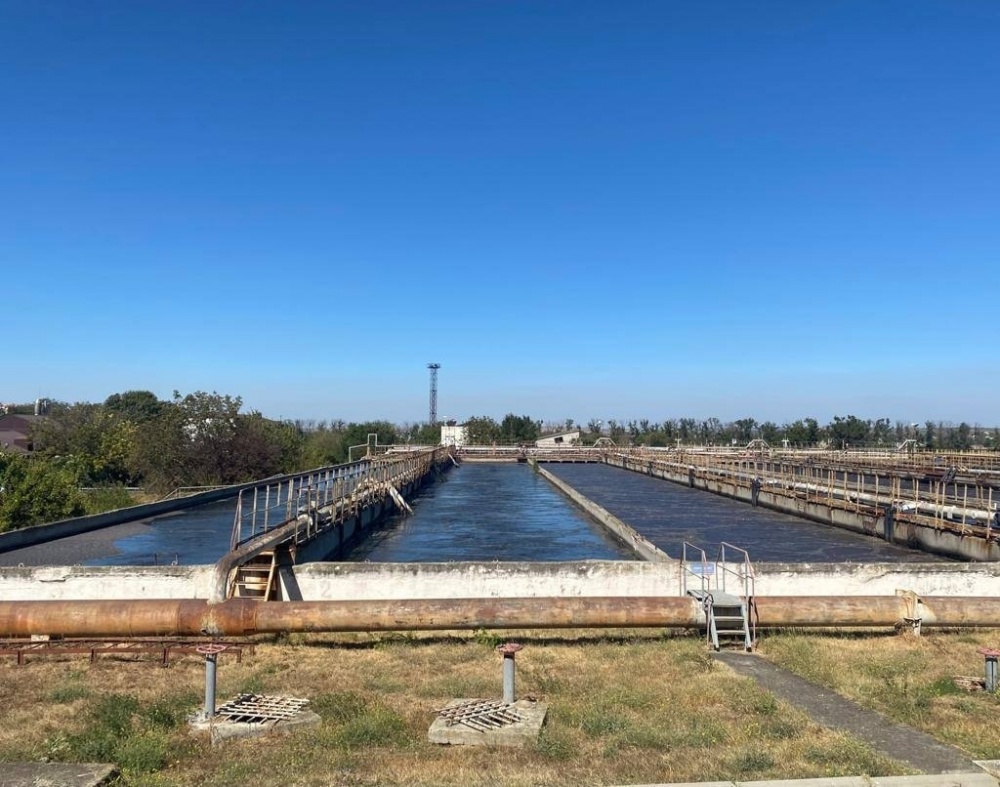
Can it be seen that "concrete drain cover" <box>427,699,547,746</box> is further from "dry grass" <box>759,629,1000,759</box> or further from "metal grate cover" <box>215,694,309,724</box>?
"dry grass" <box>759,629,1000,759</box>

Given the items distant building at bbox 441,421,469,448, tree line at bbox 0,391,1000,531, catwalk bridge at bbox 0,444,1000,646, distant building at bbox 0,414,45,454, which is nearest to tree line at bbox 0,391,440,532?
tree line at bbox 0,391,1000,531

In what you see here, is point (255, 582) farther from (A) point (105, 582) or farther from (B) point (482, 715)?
(B) point (482, 715)

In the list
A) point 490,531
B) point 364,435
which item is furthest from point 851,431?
point 490,531

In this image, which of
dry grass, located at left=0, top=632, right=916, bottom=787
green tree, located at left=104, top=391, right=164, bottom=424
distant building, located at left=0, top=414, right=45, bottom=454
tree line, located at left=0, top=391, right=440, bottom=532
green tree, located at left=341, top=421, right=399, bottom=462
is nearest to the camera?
dry grass, located at left=0, top=632, right=916, bottom=787

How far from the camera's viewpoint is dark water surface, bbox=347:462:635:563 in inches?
989

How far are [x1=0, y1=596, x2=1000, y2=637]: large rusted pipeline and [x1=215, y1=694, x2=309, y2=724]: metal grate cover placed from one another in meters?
2.57

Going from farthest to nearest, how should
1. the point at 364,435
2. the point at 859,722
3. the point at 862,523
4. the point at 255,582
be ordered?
the point at 364,435 < the point at 862,523 < the point at 255,582 < the point at 859,722

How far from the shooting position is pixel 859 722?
7480mm

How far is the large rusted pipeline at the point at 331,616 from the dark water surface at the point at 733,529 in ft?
35.9

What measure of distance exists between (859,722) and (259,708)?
600 centimetres

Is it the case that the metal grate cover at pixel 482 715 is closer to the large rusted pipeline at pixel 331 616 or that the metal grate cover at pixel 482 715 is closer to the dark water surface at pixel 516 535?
the large rusted pipeline at pixel 331 616

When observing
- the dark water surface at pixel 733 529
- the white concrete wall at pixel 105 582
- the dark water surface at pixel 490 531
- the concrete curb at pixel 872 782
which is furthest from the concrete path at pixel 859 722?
the dark water surface at pixel 490 531

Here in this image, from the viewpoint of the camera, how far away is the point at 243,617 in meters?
10.7

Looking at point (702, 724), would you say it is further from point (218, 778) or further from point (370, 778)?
point (218, 778)
